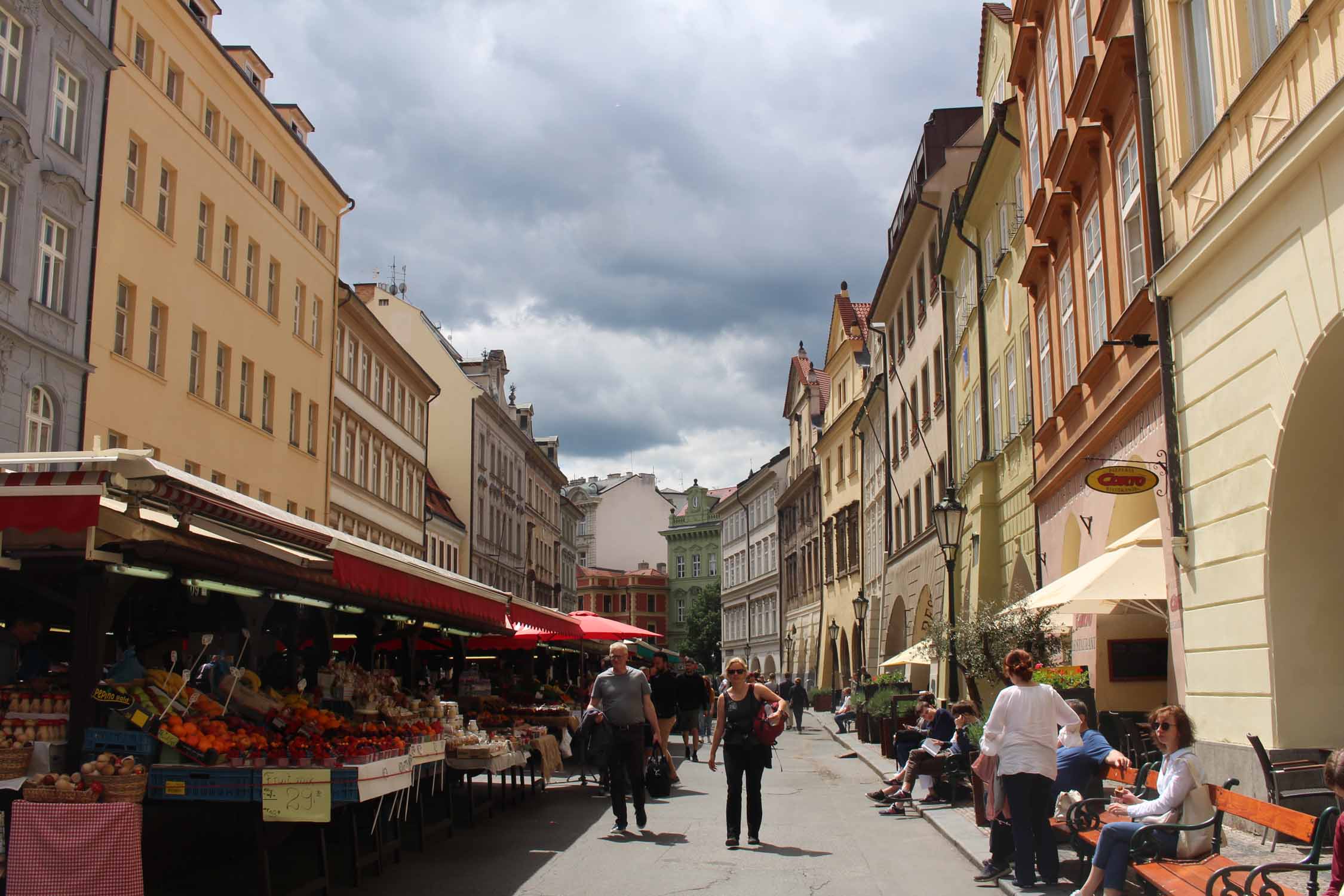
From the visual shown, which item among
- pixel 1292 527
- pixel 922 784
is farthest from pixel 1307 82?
pixel 922 784

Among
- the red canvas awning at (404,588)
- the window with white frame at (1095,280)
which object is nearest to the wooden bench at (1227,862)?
the red canvas awning at (404,588)

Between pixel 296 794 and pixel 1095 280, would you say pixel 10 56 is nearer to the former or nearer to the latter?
→ pixel 296 794

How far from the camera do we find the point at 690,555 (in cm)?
11450

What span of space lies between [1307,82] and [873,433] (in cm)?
3448

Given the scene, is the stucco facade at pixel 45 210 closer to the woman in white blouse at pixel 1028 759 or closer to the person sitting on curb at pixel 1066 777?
the person sitting on curb at pixel 1066 777

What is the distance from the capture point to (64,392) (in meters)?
22.0

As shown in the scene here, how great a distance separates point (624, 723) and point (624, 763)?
0.45 metres

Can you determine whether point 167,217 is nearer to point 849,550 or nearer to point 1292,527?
point 1292,527

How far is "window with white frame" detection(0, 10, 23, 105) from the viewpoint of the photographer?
20234 mm

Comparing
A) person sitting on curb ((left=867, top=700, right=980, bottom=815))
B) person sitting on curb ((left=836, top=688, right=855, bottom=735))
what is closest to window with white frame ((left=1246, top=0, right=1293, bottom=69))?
person sitting on curb ((left=867, top=700, right=980, bottom=815))

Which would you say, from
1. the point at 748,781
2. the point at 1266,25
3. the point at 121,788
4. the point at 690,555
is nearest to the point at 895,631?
the point at 748,781

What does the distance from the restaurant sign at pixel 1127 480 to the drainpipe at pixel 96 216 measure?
17399mm

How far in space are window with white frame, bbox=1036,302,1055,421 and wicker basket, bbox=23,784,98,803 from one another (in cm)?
1488

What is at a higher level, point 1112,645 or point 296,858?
point 1112,645
